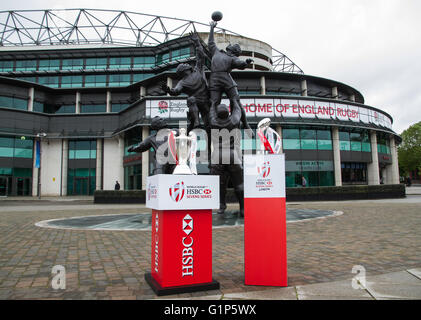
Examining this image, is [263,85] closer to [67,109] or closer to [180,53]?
[180,53]

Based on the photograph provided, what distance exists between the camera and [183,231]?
3.25m

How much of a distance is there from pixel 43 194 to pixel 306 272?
1650 inches

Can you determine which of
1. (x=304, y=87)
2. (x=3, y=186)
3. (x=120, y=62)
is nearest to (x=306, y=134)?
(x=304, y=87)

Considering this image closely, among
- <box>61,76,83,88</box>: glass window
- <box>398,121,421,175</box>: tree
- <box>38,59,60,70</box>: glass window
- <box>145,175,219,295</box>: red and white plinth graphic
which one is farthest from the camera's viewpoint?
<box>398,121,421,175</box>: tree

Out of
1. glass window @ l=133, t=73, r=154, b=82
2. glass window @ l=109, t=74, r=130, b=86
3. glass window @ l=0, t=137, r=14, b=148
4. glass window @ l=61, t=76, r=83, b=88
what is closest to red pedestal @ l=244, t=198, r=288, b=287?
glass window @ l=0, t=137, r=14, b=148

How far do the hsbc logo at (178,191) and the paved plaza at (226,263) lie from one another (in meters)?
1.01

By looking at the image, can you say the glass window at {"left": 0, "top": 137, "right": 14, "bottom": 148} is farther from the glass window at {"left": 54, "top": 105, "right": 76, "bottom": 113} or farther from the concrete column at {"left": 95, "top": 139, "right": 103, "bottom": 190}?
the concrete column at {"left": 95, "top": 139, "right": 103, "bottom": 190}

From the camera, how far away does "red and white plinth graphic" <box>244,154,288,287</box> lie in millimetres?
3410

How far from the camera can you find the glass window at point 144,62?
44.5m

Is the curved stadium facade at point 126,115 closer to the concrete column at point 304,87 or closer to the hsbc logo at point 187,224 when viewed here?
the concrete column at point 304,87

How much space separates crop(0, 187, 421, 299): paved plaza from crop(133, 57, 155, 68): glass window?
4019 centimetres

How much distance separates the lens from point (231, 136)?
8070 mm

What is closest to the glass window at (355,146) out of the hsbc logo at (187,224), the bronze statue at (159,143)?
the bronze statue at (159,143)

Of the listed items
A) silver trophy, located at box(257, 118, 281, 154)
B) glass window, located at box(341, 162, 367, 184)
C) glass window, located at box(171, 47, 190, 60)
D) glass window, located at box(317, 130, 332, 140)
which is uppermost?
glass window, located at box(171, 47, 190, 60)
